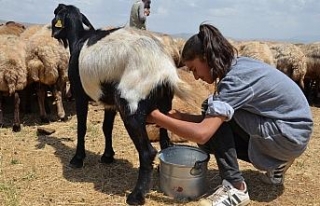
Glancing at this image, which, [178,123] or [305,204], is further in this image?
[305,204]

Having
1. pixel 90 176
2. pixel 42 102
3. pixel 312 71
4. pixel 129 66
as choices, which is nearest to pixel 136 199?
pixel 90 176

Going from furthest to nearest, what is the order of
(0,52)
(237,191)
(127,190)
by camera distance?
1. (0,52)
2. (127,190)
3. (237,191)

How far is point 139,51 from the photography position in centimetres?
412

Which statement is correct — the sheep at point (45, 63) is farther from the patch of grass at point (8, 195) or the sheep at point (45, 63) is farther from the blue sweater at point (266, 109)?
the blue sweater at point (266, 109)

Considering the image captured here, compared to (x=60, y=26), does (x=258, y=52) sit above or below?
below

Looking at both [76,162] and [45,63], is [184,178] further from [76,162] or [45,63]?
[45,63]

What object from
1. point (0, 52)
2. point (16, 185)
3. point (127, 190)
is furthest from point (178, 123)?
point (0, 52)

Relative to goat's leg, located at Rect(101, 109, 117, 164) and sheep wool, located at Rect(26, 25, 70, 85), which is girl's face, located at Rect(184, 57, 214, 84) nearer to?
goat's leg, located at Rect(101, 109, 117, 164)

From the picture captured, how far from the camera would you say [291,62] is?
1030 centimetres

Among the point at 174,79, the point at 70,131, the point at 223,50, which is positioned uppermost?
the point at 223,50

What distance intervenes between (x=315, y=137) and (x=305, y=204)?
2.99 metres

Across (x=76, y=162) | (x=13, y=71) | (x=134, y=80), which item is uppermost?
(x=134, y=80)

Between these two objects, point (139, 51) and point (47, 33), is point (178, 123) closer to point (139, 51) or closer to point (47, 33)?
point (139, 51)

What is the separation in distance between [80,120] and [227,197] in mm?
2104
